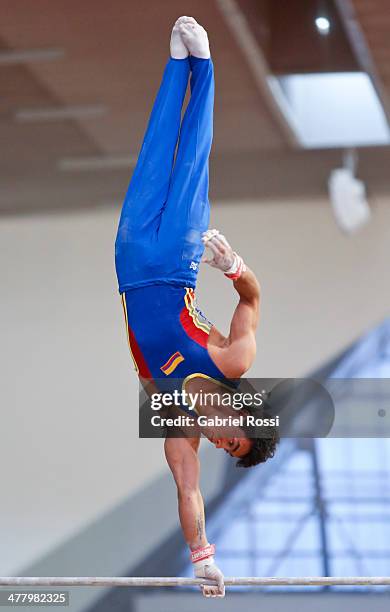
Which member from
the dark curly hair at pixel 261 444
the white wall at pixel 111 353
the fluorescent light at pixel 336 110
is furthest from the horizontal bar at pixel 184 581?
the fluorescent light at pixel 336 110

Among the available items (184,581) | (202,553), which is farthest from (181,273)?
(184,581)

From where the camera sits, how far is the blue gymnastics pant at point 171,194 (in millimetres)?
3707

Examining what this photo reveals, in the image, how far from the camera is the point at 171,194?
383 cm

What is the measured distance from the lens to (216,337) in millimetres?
3697

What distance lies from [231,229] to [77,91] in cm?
174

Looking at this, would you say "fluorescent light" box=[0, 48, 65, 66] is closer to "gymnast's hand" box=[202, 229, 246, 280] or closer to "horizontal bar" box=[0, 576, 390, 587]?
"gymnast's hand" box=[202, 229, 246, 280]

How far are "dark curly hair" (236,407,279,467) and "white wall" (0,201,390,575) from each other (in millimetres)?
3987

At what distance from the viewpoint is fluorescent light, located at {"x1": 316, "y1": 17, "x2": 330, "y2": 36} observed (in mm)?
6746

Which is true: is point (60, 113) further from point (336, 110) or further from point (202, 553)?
point (202, 553)

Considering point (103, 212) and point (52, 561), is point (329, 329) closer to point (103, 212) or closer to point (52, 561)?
point (103, 212)

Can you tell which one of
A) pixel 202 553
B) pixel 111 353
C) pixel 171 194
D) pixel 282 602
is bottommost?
pixel 282 602

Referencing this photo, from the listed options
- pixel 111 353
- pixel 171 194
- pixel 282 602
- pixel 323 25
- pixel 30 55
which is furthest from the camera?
pixel 111 353

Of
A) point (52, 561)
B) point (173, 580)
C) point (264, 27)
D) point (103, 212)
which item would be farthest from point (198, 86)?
point (52, 561)

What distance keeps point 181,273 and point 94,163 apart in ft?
15.6
